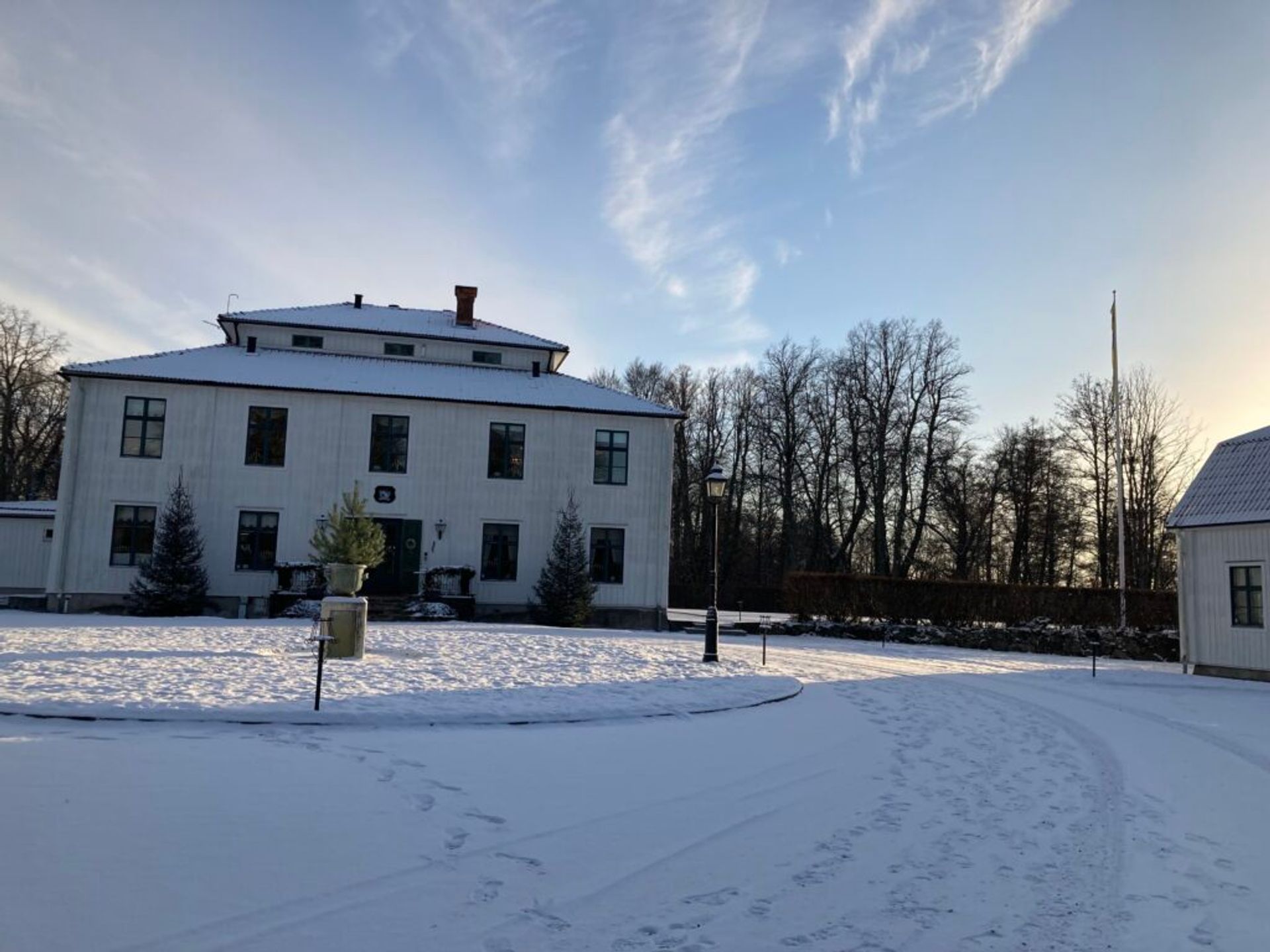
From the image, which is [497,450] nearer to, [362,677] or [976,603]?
[362,677]

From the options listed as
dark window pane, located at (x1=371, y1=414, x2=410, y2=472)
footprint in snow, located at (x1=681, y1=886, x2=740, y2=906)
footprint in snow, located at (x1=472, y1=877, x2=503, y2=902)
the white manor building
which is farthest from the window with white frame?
dark window pane, located at (x1=371, y1=414, x2=410, y2=472)

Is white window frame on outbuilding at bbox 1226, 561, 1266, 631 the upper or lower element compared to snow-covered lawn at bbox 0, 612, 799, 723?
upper

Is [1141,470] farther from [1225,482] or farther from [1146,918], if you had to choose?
[1146,918]

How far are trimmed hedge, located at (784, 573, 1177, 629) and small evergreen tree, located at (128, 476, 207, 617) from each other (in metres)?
18.7

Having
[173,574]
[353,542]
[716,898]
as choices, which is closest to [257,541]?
[173,574]

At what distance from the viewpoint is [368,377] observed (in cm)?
2648

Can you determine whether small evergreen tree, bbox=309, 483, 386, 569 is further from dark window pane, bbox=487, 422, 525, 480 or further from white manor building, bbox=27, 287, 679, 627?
dark window pane, bbox=487, 422, 525, 480

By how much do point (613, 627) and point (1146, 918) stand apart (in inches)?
863

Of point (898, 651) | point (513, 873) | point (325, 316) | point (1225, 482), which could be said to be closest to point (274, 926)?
point (513, 873)

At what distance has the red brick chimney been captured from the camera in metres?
30.8

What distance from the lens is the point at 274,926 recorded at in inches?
163

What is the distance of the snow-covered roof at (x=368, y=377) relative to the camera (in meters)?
24.7

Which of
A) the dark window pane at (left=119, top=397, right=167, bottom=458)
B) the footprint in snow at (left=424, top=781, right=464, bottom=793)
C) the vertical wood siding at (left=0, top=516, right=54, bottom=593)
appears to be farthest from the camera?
the vertical wood siding at (left=0, top=516, right=54, bottom=593)

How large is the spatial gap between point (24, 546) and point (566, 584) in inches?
770
